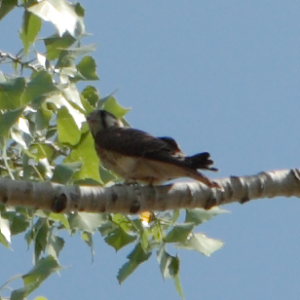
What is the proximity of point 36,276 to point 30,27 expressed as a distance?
0.99 m

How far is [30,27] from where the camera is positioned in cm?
470

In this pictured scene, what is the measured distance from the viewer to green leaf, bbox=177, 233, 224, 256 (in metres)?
5.28

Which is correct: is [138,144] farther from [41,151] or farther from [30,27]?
[30,27]

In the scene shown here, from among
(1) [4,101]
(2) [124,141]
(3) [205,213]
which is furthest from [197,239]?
(1) [4,101]

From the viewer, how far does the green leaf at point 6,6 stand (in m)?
4.77

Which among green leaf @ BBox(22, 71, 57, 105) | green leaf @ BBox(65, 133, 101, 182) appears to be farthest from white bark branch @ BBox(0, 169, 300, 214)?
green leaf @ BBox(65, 133, 101, 182)

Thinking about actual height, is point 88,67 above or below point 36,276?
above

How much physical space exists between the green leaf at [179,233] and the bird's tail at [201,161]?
49cm

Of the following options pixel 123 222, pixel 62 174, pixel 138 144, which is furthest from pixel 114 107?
pixel 62 174

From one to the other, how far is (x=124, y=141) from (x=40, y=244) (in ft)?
2.06

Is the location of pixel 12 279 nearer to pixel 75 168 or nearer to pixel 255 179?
pixel 75 168

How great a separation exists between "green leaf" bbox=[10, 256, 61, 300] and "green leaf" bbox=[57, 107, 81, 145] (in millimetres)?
629

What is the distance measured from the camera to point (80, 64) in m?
5.43

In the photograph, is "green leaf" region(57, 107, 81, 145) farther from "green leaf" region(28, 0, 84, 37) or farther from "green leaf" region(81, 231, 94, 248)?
"green leaf" region(81, 231, 94, 248)
